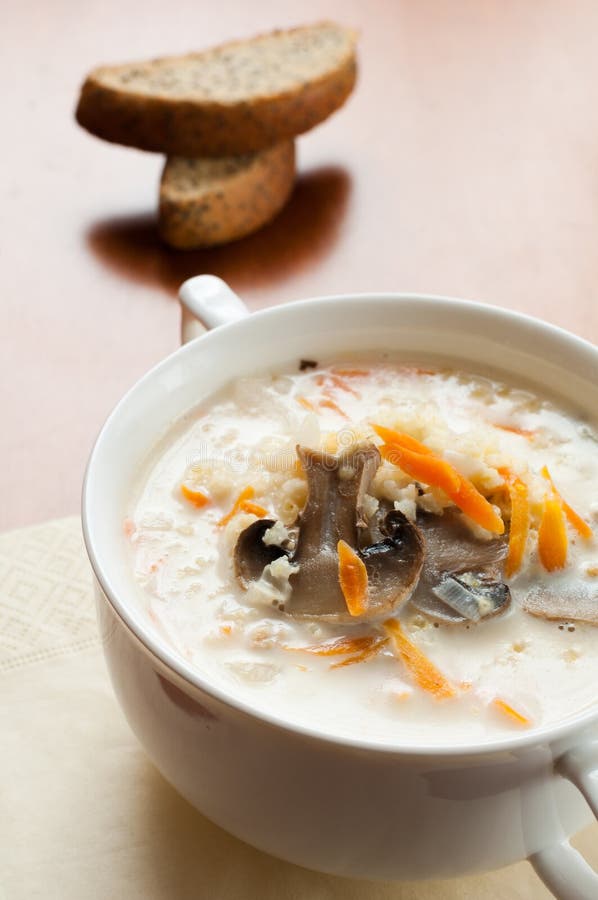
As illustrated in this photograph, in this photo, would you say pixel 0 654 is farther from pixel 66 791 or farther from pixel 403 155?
pixel 403 155

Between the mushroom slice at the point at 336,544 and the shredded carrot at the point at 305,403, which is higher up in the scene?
the mushroom slice at the point at 336,544

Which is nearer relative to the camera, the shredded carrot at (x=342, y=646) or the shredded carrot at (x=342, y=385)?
the shredded carrot at (x=342, y=646)

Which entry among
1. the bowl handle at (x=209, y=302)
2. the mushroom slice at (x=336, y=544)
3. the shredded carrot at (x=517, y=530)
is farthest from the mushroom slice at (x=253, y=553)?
the bowl handle at (x=209, y=302)

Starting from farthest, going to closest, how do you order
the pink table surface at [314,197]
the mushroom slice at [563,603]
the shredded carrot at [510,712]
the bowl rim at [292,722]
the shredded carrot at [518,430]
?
1. the pink table surface at [314,197]
2. the shredded carrot at [518,430]
3. the mushroom slice at [563,603]
4. the shredded carrot at [510,712]
5. the bowl rim at [292,722]

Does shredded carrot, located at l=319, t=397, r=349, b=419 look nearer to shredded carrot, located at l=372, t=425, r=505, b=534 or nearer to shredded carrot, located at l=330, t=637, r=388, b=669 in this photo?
shredded carrot, located at l=372, t=425, r=505, b=534

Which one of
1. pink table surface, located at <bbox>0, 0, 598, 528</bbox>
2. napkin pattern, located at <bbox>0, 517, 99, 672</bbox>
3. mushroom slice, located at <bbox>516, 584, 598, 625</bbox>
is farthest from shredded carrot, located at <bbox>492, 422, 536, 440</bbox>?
pink table surface, located at <bbox>0, 0, 598, 528</bbox>

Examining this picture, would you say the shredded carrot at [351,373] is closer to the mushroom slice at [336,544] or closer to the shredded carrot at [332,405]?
the shredded carrot at [332,405]

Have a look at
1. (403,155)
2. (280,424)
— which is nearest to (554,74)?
(403,155)

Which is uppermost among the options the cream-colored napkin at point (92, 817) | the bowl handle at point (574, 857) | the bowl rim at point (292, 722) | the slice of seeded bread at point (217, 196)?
the bowl rim at point (292, 722)
